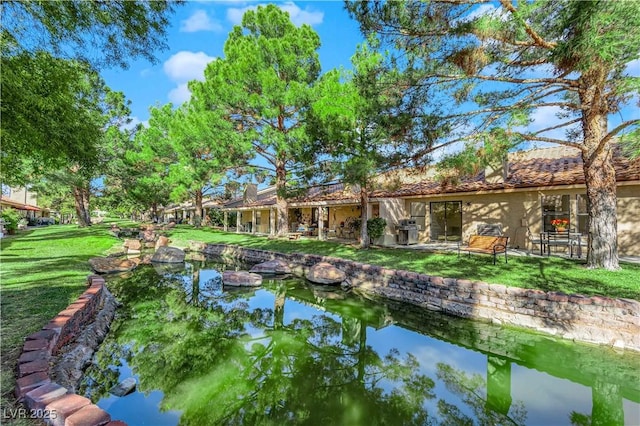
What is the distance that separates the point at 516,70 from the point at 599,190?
3.69 meters

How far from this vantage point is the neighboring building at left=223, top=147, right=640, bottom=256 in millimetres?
10703

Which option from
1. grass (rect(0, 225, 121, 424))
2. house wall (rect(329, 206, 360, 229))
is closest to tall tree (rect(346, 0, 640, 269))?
grass (rect(0, 225, 121, 424))

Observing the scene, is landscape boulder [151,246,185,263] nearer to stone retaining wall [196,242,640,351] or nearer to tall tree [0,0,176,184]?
stone retaining wall [196,242,640,351]

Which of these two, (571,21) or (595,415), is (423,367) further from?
(571,21)

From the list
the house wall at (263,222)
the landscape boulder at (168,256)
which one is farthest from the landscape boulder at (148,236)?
the landscape boulder at (168,256)

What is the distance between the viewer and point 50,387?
120 inches

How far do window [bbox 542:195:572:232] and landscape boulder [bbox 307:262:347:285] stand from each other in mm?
8348

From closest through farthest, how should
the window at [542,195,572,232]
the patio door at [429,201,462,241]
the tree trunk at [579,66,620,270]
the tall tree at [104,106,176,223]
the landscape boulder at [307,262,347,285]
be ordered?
1. the tree trunk at [579,66,620,270]
2. the landscape boulder at [307,262,347,285]
3. the window at [542,195,572,232]
4. the patio door at [429,201,462,241]
5. the tall tree at [104,106,176,223]

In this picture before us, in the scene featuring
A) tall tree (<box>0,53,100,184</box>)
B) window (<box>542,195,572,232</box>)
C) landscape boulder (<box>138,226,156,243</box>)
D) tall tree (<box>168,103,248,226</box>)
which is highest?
tall tree (<box>168,103,248,226</box>)

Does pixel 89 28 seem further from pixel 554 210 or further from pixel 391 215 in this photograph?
pixel 554 210

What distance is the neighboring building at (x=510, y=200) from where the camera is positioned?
1070 centimetres

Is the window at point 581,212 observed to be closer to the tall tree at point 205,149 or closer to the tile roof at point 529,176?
the tile roof at point 529,176

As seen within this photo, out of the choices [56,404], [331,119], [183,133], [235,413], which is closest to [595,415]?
[235,413]

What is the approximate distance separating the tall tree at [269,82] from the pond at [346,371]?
9.82 m
